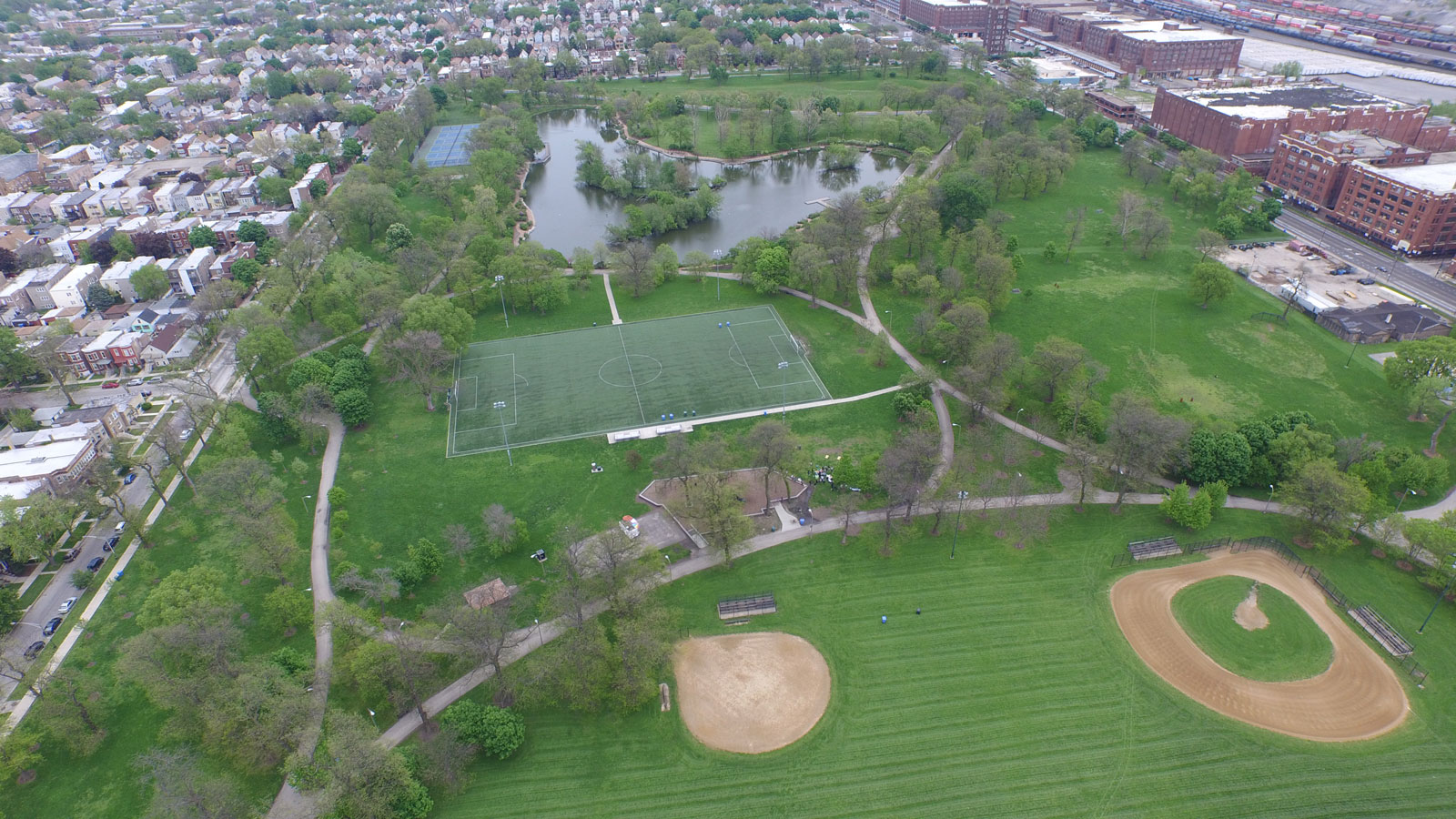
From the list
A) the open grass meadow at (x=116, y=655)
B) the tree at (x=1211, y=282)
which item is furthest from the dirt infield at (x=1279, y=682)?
the open grass meadow at (x=116, y=655)

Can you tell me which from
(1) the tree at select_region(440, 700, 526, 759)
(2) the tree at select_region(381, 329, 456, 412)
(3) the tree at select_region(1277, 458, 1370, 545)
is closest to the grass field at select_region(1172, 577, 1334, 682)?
(3) the tree at select_region(1277, 458, 1370, 545)

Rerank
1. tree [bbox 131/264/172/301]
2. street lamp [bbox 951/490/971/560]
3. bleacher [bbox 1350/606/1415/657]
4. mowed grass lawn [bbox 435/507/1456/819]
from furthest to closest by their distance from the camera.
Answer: tree [bbox 131/264/172/301] → street lamp [bbox 951/490/971/560] → bleacher [bbox 1350/606/1415/657] → mowed grass lawn [bbox 435/507/1456/819]

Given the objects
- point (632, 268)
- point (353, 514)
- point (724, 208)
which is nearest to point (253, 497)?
point (353, 514)

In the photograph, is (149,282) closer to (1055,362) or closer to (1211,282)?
(1055,362)

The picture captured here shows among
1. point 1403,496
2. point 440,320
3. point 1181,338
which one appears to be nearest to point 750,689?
point 440,320


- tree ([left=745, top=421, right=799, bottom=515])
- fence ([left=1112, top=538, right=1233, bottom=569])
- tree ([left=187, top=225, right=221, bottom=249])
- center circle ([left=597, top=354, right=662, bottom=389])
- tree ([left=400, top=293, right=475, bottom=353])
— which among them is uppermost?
tree ([left=187, top=225, right=221, bottom=249])

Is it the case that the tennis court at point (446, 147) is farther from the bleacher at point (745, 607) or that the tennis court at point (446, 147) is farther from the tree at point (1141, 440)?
the tree at point (1141, 440)

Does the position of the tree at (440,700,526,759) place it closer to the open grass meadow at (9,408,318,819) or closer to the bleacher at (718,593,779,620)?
the open grass meadow at (9,408,318,819)
